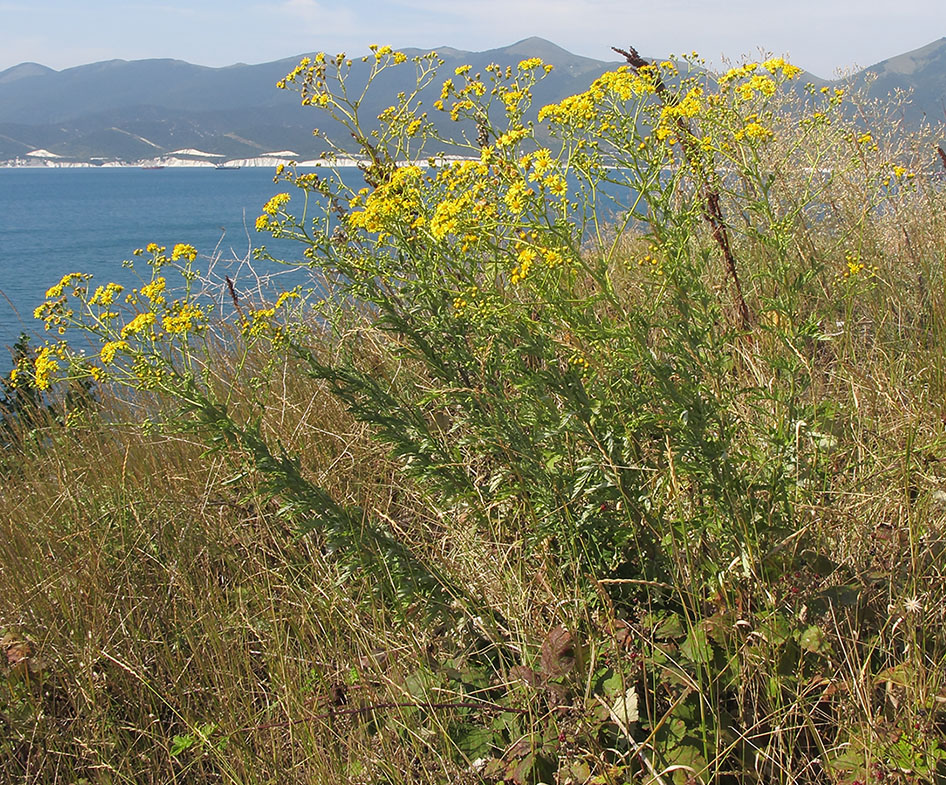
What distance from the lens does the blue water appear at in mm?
25484

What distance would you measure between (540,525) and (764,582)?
576 millimetres

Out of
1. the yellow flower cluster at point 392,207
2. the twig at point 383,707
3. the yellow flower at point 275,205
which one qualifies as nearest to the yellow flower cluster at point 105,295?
the yellow flower at point 275,205

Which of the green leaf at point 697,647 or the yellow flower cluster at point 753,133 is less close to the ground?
the yellow flower cluster at point 753,133

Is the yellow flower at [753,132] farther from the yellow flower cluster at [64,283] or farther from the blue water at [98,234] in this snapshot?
the blue water at [98,234]

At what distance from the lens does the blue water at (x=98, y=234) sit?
25484 mm

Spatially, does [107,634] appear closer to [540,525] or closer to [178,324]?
[178,324]

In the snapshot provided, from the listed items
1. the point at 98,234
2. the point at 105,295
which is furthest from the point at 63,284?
the point at 98,234

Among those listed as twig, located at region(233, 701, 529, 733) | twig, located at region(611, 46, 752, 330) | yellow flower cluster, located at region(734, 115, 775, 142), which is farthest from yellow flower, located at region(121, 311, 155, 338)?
yellow flower cluster, located at region(734, 115, 775, 142)

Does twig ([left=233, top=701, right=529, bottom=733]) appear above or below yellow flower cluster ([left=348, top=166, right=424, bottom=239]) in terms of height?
below

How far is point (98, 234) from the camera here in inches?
2045

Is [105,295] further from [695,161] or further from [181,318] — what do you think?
[695,161]

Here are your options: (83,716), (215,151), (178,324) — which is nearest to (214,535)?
(83,716)

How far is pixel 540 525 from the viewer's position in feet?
6.79

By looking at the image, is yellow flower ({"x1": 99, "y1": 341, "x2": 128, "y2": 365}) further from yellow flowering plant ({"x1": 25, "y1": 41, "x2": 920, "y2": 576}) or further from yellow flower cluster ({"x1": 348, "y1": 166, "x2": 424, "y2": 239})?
yellow flower cluster ({"x1": 348, "y1": 166, "x2": 424, "y2": 239})
